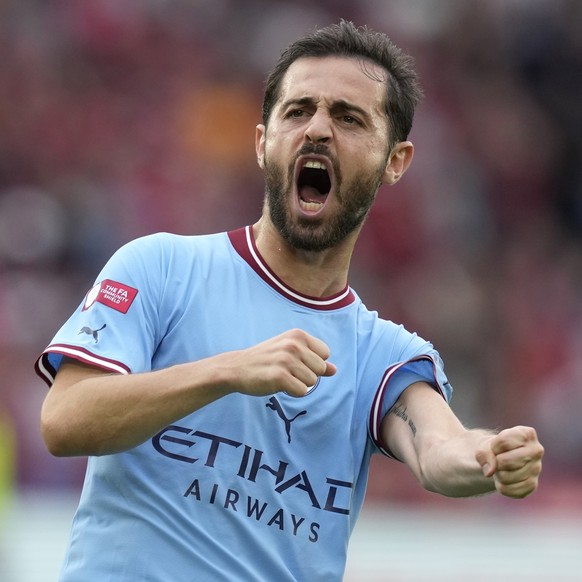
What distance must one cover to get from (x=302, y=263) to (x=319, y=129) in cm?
46

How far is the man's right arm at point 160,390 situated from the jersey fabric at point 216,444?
0.18m

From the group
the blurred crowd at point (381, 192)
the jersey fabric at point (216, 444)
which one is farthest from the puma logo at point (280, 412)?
the blurred crowd at point (381, 192)

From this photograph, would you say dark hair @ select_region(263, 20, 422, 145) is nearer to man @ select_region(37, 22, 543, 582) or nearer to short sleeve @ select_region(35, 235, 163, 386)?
man @ select_region(37, 22, 543, 582)

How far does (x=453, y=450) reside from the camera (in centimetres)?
392

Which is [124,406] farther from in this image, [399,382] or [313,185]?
[313,185]

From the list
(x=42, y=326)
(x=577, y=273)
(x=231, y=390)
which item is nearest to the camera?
(x=231, y=390)

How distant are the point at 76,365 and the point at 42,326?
→ 8.44 metres

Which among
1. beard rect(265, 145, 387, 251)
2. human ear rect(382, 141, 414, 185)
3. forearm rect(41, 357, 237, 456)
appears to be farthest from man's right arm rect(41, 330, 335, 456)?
human ear rect(382, 141, 414, 185)

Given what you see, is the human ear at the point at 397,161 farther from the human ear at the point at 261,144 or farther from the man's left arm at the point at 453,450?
the man's left arm at the point at 453,450

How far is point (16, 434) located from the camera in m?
10.9

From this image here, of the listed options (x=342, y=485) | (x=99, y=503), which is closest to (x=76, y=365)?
(x=99, y=503)

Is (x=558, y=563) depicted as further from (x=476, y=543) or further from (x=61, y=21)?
(x=61, y=21)

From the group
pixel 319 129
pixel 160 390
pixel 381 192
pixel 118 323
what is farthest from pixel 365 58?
pixel 381 192

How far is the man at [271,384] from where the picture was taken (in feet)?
11.6
